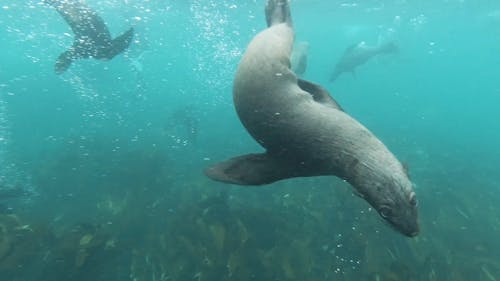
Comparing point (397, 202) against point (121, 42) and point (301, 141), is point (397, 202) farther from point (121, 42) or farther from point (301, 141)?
point (121, 42)

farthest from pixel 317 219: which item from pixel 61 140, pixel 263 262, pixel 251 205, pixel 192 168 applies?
pixel 61 140

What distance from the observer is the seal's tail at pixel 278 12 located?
16.6 feet

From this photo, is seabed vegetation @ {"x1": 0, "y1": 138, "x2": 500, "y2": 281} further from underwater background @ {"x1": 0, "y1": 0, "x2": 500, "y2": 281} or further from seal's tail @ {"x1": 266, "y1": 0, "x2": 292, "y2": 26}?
seal's tail @ {"x1": 266, "y1": 0, "x2": 292, "y2": 26}

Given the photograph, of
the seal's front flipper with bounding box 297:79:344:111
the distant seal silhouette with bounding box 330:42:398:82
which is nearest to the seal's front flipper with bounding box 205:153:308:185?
the seal's front flipper with bounding box 297:79:344:111

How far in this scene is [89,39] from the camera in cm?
986

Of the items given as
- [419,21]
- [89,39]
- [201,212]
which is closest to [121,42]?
[89,39]

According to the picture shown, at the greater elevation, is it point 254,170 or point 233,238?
point 254,170

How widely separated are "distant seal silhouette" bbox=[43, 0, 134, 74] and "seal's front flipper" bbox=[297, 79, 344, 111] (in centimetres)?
656

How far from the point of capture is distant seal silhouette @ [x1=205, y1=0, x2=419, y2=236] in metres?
2.67

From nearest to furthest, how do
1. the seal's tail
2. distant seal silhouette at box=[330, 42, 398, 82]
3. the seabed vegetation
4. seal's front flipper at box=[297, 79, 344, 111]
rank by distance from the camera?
seal's front flipper at box=[297, 79, 344, 111] → the seal's tail → the seabed vegetation → distant seal silhouette at box=[330, 42, 398, 82]

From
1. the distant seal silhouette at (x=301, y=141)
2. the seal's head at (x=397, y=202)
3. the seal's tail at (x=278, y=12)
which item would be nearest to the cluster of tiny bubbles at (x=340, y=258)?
the distant seal silhouette at (x=301, y=141)

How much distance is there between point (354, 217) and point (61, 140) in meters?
13.0

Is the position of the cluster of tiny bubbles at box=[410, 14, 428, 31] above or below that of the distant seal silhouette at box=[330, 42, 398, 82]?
below

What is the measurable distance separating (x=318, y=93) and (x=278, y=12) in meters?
A: 1.69
